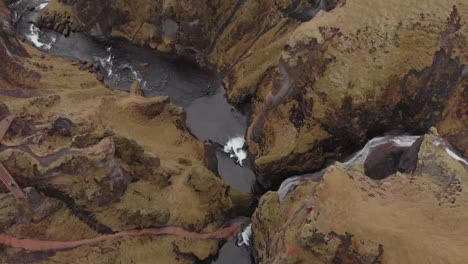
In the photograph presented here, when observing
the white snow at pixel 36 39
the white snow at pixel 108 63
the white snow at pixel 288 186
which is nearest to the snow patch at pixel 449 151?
the white snow at pixel 288 186

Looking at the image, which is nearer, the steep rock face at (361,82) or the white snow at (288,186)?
the steep rock face at (361,82)

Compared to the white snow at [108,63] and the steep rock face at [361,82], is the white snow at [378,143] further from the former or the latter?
the white snow at [108,63]

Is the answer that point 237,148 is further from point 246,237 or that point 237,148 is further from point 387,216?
point 387,216

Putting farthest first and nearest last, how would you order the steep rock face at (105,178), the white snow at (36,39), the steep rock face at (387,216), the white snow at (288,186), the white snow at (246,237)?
the white snow at (36,39) → the white snow at (246,237) → the white snow at (288,186) → the steep rock face at (105,178) → the steep rock face at (387,216)

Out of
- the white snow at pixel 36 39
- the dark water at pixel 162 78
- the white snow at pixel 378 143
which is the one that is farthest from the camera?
the white snow at pixel 36 39

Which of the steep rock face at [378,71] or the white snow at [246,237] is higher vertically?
the steep rock face at [378,71]

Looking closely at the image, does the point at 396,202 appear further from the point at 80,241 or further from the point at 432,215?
the point at 80,241

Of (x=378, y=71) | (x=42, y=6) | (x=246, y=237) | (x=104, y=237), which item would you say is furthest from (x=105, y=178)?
(x=42, y=6)

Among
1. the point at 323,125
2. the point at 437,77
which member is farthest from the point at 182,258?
the point at 437,77
